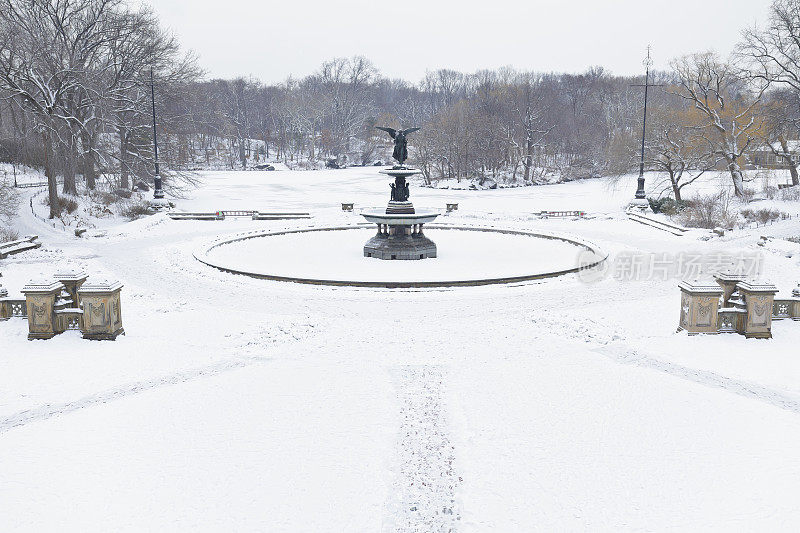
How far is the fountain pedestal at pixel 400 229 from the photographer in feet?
69.9

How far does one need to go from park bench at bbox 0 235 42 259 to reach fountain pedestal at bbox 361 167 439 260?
13771mm

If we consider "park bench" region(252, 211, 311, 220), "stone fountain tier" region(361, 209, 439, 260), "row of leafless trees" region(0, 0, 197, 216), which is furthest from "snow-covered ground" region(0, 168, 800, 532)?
"row of leafless trees" region(0, 0, 197, 216)

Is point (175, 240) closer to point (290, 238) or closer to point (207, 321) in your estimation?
point (290, 238)

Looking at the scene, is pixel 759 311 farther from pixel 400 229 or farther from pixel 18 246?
pixel 18 246

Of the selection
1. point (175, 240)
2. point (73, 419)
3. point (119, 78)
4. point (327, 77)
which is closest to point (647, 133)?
point (175, 240)

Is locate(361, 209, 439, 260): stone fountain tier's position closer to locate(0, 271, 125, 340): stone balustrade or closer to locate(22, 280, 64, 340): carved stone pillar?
locate(0, 271, 125, 340): stone balustrade

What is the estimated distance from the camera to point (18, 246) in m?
23.9

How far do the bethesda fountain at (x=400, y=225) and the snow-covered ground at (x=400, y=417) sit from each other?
4.85 m

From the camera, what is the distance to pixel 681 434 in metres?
8.04

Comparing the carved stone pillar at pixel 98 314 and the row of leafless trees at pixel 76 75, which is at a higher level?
the row of leafless trees at pixel 76 75

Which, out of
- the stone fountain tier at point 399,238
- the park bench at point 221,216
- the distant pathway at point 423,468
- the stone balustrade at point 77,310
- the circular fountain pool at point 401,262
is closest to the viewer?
the distant pathway at point 423,468

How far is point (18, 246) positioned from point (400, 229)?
15.5 metres

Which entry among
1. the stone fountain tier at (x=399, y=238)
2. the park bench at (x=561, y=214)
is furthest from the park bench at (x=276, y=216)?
the stone fountain tier at (x=399, y=238)

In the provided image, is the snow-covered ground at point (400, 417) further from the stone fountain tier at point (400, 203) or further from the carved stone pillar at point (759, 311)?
the stone fountain tier at point (400, 203)
